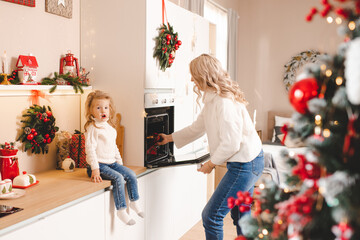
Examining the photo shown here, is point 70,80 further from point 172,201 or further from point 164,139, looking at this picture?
point 172,201

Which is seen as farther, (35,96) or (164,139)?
(164,139)

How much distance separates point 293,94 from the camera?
0.98 m

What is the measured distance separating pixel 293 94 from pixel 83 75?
73.4 inches

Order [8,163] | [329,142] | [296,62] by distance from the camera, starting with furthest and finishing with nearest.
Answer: [296,62] → [8,163] → [329,142]

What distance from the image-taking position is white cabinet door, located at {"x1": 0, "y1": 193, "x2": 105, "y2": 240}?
1610 millimetres

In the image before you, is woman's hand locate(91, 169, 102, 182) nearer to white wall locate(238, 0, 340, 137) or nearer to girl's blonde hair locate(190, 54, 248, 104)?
girl's blonde hair locate(190, 54, 248, 104)

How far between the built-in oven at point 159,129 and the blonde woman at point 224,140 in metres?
0.39

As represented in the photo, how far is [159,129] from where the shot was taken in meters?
2.78

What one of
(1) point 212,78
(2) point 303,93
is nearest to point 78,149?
(1) point 212,78

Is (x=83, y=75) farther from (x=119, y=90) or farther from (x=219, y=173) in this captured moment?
(x=219, y=173)

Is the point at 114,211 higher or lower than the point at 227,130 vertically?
lower

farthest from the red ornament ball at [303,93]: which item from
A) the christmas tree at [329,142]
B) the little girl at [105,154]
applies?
the little girl at [105,154]

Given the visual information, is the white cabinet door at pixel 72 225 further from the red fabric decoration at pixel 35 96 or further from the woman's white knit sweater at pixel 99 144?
the red fabric decoration at pixel 35 96

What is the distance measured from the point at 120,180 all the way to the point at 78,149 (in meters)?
0.47
